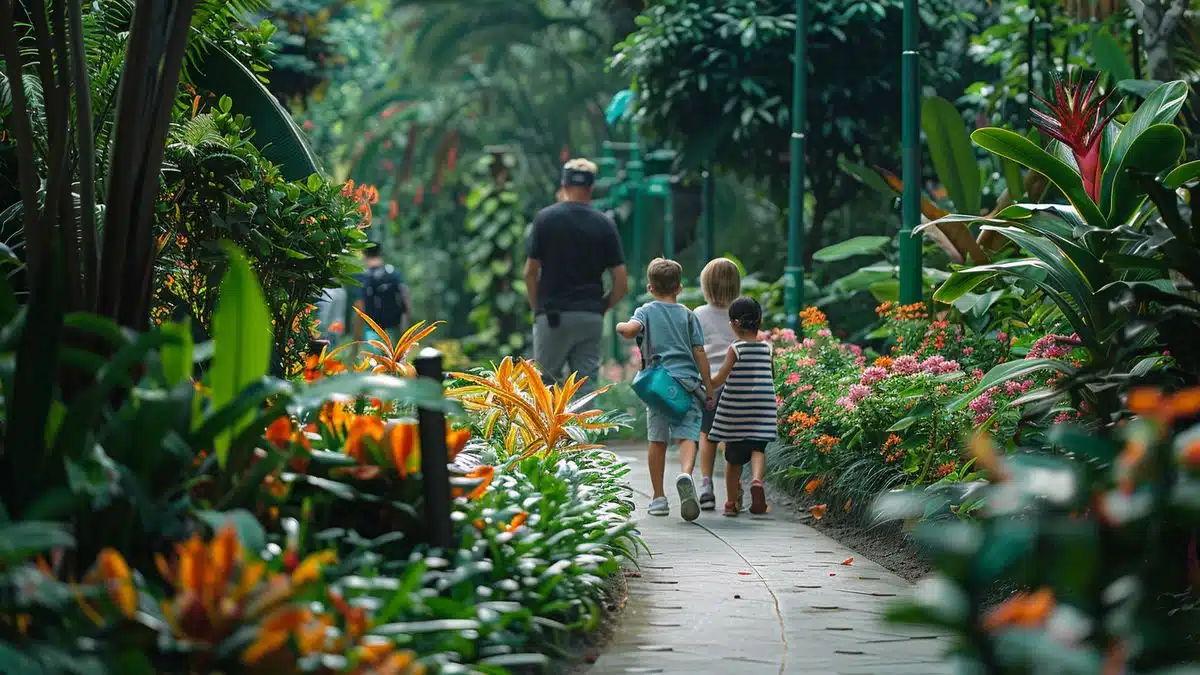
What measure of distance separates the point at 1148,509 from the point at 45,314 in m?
2.69

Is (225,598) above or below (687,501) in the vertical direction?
above

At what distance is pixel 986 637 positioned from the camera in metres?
2.56

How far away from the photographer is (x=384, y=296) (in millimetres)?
13828

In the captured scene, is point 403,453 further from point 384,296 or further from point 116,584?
point 384,296

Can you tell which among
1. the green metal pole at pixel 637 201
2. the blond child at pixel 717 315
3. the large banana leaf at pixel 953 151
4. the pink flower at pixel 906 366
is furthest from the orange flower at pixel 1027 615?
the green metal pole at pixel 637 201

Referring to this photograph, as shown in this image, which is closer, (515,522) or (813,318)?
(515,522)

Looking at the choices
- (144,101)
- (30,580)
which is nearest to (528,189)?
(144,101)

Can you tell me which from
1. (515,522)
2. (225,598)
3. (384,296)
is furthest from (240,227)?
(384,296)

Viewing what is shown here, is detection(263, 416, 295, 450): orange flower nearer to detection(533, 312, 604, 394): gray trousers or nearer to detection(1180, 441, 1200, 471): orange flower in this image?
detection(1180, 441, 1200, 471): orange flower

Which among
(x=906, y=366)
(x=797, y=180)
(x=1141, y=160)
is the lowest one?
(x=906, y=366)

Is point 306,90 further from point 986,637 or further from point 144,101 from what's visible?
point 986,637

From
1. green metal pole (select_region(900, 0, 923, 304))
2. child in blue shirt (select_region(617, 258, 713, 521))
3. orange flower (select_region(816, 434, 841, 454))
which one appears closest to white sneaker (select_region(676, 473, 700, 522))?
child in blue shirt (select_region(617, 258, 713, 521))

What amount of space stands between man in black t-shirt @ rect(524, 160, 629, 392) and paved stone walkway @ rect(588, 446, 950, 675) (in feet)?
7.92

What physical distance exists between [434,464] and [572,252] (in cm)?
547
